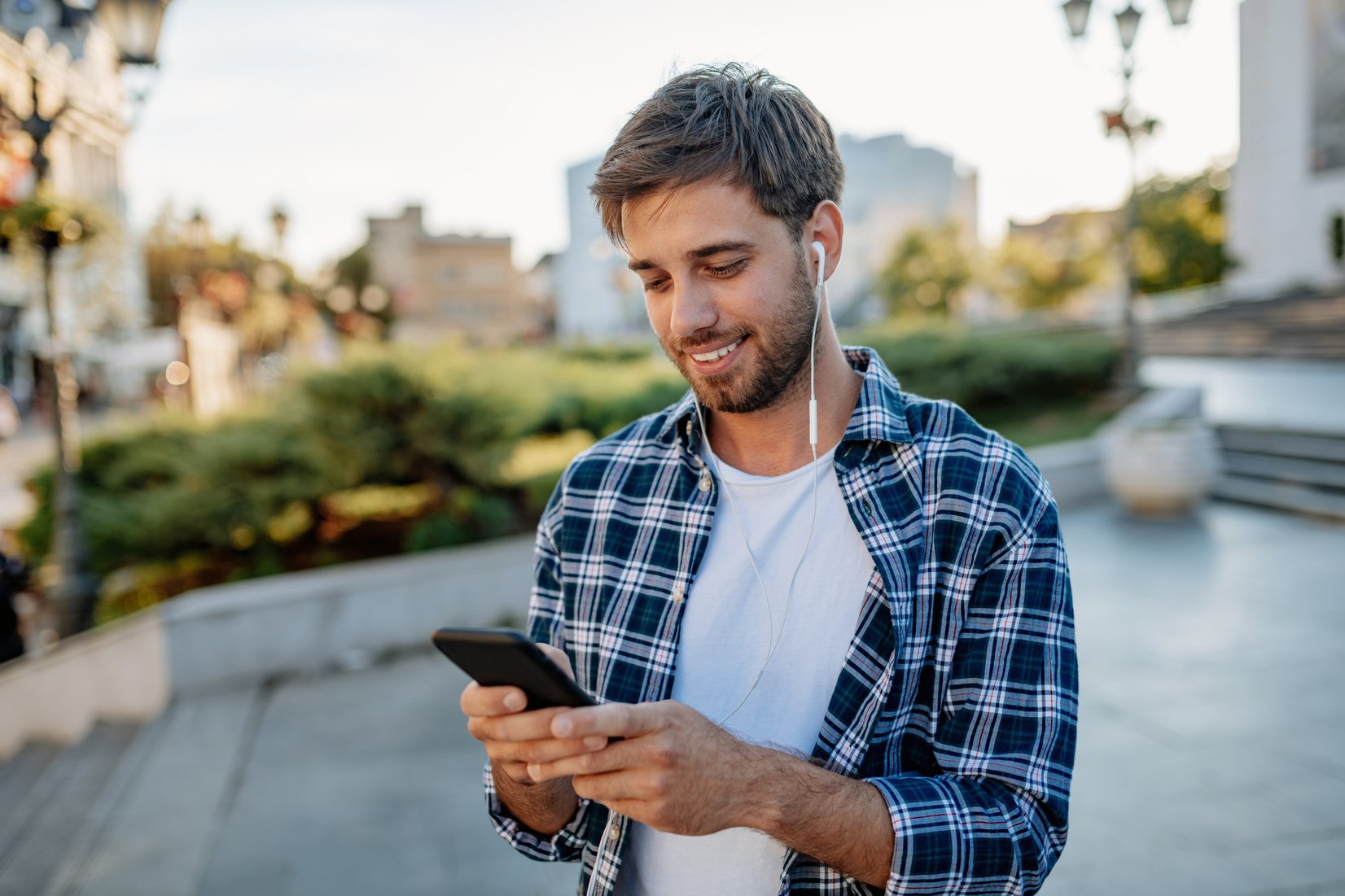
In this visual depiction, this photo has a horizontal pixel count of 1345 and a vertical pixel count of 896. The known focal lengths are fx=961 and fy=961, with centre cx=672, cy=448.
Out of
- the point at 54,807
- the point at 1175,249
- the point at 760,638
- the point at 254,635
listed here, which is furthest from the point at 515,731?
the point at 1175,249

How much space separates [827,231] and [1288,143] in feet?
126

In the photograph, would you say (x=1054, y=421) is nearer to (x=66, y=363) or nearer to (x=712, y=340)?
(x=66, y=363)

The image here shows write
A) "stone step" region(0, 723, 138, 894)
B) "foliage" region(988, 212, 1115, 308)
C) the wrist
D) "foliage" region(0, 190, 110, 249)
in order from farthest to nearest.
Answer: "foliage" region(988, 212, 1115, 308), "foliage" region(0, 190, 110, 249), "stone step" region(0, 723, 138, 894), the wrist

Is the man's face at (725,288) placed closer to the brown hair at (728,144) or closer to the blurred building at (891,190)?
the brown hair at (728,144)

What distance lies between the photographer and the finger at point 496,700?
1201 millimetres

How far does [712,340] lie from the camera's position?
158 centimetres

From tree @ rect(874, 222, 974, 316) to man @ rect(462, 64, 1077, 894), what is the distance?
35.2m

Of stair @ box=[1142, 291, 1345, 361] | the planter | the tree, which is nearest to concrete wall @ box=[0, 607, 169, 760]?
the planter

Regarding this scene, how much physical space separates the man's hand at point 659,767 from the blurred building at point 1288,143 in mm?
33300

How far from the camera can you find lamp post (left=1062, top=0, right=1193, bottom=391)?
11.9 metres

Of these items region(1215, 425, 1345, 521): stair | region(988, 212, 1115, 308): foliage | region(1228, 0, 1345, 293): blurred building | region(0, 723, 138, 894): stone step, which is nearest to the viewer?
region(0, 723, 138, 894): stone step

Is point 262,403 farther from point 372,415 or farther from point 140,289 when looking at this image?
point 140,289

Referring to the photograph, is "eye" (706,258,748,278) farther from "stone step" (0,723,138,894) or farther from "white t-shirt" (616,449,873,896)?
"stone step" (0,723,138,894)

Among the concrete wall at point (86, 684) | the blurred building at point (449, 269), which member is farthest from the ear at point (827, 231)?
the blurred building at point (449, 269)
